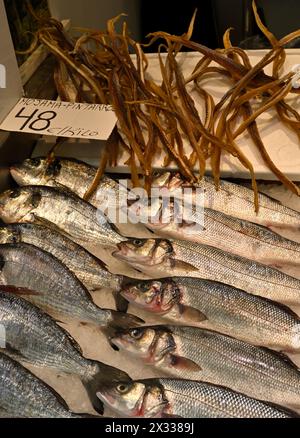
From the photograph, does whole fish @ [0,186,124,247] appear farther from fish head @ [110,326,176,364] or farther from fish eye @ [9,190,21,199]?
fish head @ [110,326,176,364]

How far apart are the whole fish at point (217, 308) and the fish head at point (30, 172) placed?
0.58 m

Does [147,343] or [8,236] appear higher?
[8,236]

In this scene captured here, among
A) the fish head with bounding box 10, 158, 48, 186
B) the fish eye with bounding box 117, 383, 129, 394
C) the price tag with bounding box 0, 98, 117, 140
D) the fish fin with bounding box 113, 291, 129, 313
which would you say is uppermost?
the price tag with bounding box 0, 98, 117, 140

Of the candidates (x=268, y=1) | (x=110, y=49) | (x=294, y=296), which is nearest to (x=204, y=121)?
(x=110, y=49)

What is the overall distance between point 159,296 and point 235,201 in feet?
1.72

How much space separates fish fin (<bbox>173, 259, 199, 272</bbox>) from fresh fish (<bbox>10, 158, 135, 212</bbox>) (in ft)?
1.14

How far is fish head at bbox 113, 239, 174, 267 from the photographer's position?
1.65m

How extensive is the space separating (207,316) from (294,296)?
27cm

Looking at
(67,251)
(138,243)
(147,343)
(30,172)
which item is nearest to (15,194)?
(30,172)

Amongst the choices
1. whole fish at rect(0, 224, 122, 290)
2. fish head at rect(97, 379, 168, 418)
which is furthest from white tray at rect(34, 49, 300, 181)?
fish head at rect(97, 379, 168, 418)

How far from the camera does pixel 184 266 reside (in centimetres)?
163

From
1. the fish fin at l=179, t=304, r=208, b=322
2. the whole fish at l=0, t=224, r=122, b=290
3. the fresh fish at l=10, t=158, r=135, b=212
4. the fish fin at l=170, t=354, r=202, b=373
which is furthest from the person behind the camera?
the fresh fish at l=10, t=158, r=135, b=212

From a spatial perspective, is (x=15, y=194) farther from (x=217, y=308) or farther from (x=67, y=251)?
(x=217, y=308)

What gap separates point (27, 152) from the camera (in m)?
2.08
